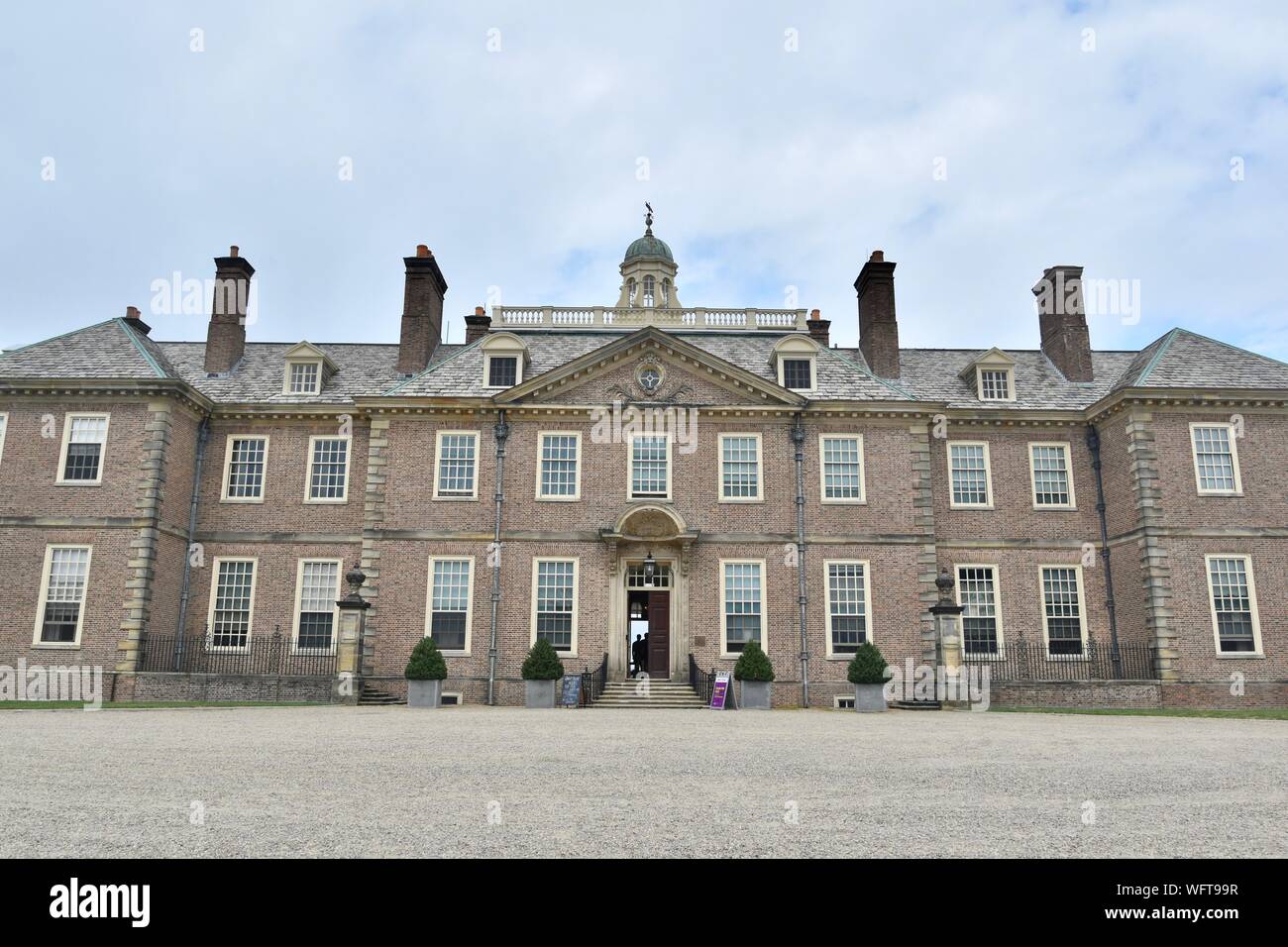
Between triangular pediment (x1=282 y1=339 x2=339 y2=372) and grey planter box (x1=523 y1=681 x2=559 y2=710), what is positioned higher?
triangular pediment (x1=282 y1=339 x2=339 y2=372)

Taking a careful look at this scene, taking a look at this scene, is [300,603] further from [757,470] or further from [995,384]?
[995,384]

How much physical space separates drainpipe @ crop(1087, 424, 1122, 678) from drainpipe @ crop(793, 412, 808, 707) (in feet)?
30.8

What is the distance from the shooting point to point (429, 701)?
903 inches

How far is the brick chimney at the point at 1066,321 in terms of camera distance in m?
30.7

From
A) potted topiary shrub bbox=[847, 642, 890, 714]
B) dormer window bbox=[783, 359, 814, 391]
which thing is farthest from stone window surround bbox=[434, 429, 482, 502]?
potted topiary shrub bbox=[847, 642, 890, 714]

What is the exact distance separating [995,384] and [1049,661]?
9.03 metres

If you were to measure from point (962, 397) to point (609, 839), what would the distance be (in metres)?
26.1

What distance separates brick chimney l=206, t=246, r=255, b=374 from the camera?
101ft

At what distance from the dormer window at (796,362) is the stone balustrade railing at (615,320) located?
4.22m

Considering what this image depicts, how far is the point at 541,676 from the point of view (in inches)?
908

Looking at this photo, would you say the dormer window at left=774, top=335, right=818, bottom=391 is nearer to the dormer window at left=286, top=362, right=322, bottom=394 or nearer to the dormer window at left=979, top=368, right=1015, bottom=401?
the dormer window at left=979, top=368, right=1015, bottom=401

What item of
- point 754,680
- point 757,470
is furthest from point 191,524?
point 754,680

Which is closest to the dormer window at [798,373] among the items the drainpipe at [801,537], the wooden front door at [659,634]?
the drainpipe at [801,537]

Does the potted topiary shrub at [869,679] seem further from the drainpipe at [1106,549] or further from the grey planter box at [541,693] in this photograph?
the drainpipe at [1106,549]
